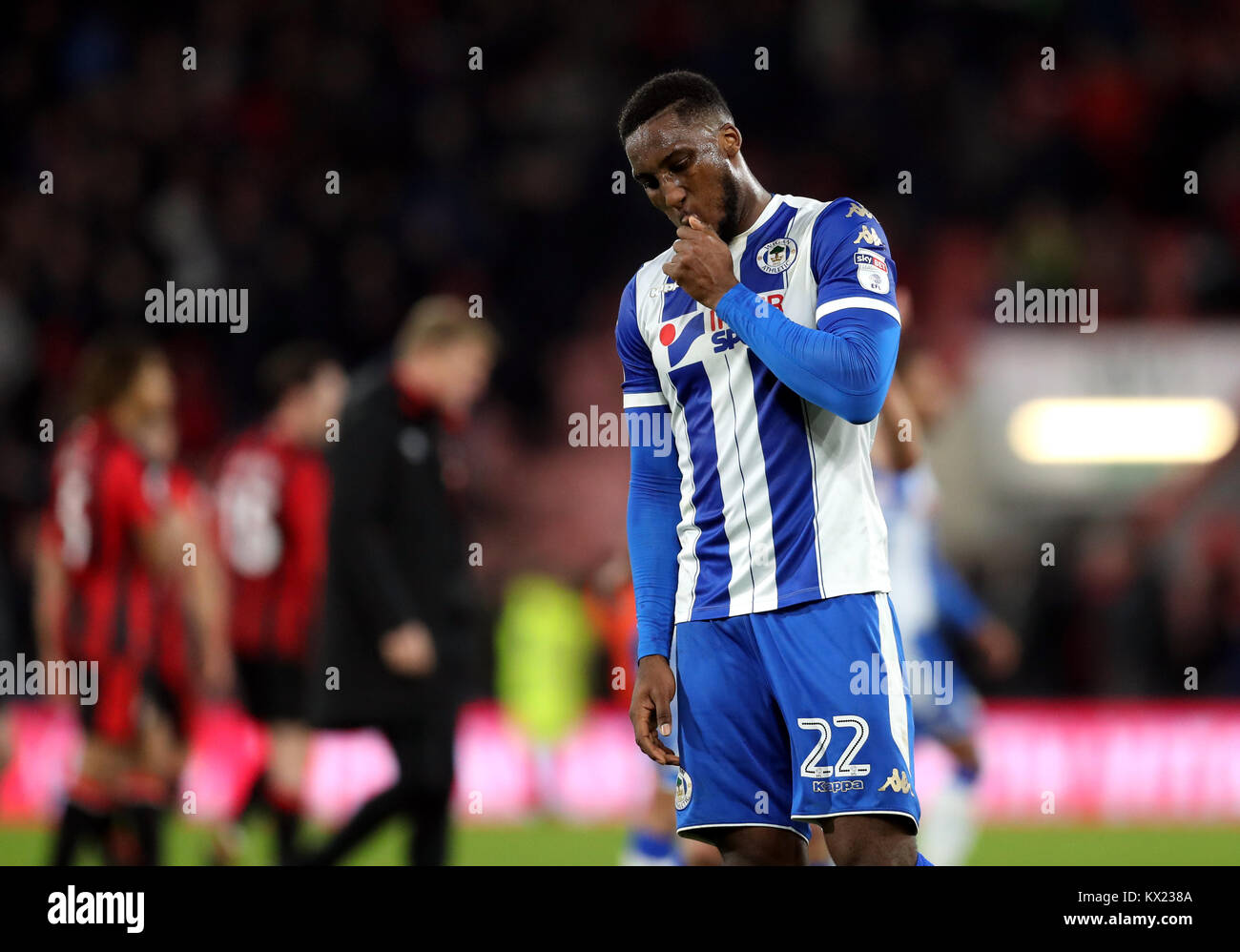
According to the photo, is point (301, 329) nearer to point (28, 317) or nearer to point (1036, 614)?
point (28, 317)

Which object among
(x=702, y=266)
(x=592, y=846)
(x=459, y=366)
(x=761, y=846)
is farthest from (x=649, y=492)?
(x=592, y=846)

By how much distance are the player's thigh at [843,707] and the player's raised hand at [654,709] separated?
10.4 inches

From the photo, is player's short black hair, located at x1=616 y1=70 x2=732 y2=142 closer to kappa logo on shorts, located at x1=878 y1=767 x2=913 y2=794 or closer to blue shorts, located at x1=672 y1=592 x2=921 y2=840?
blue shorts, located at x1=672 y1=592 x2=921 y2=840

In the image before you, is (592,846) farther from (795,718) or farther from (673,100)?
(673,100)

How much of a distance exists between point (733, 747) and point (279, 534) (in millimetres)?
4721

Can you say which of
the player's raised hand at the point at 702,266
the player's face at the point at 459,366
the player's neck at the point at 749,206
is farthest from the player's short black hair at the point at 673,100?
the player's face at the point at 459,366

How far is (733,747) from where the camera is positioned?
10.8 ft

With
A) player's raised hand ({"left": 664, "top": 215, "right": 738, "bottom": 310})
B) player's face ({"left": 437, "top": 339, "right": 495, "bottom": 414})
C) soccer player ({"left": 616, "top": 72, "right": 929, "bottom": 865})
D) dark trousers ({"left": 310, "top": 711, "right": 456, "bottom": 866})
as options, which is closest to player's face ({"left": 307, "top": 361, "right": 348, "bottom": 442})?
player's face ({"left": 437, "top": 339, "right": 495, "bottom": 414})

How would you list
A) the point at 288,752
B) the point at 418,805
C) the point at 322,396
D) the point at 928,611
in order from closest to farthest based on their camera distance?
the point at 418,805 → the point at 928,611 → the point at 288,752 → the point at 322,396

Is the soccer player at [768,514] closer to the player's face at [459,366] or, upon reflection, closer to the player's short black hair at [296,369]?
the player's face at [459,366]

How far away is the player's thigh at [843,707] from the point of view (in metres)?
3.14

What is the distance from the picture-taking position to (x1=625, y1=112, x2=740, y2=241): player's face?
3330 mm
